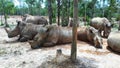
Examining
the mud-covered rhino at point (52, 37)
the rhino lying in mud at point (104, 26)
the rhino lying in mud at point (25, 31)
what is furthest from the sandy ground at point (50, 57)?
the rhino lying in mud at point (104, 26)

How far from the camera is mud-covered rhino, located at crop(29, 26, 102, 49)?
10.0m

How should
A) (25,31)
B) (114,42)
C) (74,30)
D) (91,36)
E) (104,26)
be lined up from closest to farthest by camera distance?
1. (74,30)
2. (114,42)
3. (91,36)
4. (25,31)
5. (104,26)

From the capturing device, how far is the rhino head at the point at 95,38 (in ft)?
32.2

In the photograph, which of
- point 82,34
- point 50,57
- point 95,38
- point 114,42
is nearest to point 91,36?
point 95,38

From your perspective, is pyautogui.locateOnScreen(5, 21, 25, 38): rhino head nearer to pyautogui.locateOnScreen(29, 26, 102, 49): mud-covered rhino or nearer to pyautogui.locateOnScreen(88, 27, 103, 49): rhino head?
pyautogui.locateOnScreen(29, 26, 102, 49): mud-covered rhino

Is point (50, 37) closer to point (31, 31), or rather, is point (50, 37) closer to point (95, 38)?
point (95, 38)

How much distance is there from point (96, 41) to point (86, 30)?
50.2 inches

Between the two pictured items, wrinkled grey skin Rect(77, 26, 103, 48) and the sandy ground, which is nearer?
the sandy ground

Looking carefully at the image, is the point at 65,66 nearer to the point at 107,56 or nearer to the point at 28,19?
the point at 107,56

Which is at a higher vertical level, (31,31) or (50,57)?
(31,31)

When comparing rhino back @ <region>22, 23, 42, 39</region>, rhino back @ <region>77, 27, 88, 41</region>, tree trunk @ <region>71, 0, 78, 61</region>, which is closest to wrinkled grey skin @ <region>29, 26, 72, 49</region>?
rhino back @ <region>77, 27, 88, 41</region>

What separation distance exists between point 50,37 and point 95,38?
83.7 inches

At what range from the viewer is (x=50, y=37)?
10289mm

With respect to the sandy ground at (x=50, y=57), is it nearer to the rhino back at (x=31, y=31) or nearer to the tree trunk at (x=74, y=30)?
the tree trunk at (x=74, y=30)
